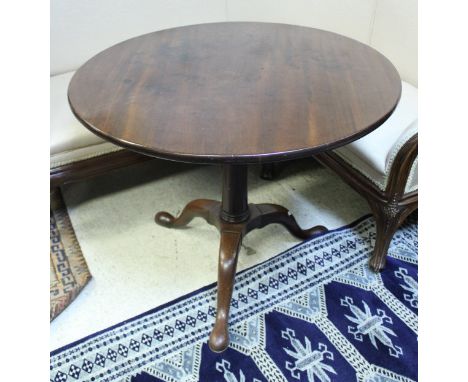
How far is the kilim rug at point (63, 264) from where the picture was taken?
130cm

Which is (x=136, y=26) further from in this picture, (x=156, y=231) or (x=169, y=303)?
(x=169, y=303)

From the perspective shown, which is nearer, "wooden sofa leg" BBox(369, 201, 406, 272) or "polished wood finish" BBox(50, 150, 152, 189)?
"wooden sofa leg" BBox(369, 201, 406, 272)

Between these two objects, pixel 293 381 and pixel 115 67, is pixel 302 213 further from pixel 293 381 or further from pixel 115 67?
pixel 115 67

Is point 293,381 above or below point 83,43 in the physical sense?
below

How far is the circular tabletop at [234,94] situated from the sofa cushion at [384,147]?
24 cm

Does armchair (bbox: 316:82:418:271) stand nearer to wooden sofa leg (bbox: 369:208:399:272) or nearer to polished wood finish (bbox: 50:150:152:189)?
wooden sofa leg (bbox: 369:208:399:272)

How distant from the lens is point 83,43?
170cm

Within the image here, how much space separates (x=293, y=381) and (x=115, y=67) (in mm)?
950

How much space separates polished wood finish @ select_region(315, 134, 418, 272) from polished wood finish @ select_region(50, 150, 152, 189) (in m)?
→ 0.73

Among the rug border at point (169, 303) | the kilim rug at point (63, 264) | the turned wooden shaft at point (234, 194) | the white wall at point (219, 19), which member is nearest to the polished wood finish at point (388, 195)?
the rug border at point (169, 303)

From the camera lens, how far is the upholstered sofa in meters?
1.41

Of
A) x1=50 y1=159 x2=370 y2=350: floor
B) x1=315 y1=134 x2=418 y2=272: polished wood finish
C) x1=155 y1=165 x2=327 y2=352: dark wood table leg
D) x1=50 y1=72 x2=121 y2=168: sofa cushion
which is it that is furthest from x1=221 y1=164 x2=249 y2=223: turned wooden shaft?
x1=50 y1=72 x2=121 y2=168: sofa cushion

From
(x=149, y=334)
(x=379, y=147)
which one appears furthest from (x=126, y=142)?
(x=379, y=147)

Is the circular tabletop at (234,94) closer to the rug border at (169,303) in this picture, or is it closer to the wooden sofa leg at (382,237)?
the wooden sofa leg at (382,237)
